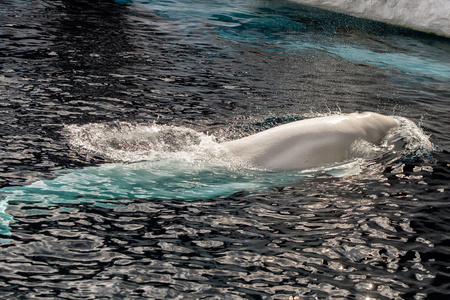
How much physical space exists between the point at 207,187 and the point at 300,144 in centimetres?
131

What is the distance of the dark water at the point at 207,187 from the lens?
3725 millimetres

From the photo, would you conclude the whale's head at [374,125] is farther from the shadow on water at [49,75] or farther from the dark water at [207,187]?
the shadow on water at [49,75]

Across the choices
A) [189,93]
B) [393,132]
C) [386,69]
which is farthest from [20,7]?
[393,132]

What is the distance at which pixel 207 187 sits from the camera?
Result: 5090mm

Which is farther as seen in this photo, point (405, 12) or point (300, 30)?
point (405, 12)

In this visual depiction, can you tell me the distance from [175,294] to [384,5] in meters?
15.6

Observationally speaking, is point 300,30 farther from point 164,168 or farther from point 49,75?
point 164,168

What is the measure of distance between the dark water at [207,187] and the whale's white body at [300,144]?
0.32 m

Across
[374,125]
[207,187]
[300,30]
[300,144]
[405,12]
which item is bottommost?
[207,187]

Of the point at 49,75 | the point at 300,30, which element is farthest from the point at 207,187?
the point at 300,30

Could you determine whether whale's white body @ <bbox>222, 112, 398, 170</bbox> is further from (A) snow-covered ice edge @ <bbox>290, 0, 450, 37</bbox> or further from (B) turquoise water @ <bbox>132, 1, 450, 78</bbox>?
(A) snow-covered ice edge @ <bbox>290, 0, 450, 37</bbox>

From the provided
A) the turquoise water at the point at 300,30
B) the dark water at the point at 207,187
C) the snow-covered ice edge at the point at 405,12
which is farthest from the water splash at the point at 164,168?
the snow-covered ice edge at the point at 405,12

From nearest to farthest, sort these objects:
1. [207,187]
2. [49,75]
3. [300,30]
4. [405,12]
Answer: [207,187], [49,75], [300,30], [405,12]

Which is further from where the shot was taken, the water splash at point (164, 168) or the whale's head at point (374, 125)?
the whale's head at point (374, 125)
